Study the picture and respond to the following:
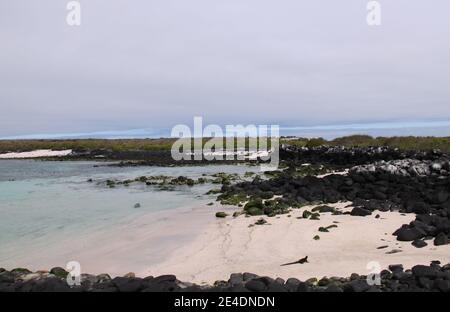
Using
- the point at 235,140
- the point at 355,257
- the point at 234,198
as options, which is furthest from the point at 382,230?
the point at 235,140

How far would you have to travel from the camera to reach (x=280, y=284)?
23.2ft

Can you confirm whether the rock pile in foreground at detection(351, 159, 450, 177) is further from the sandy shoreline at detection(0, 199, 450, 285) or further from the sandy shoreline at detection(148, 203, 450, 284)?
the sandy shoreline at detection(148, 203, 450, 284)

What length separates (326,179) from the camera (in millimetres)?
21844

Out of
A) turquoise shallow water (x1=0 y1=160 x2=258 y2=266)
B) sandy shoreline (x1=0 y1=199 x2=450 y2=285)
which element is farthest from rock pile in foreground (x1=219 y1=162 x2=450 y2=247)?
turquoise shallow water (x1=0 y1=160 x2=258 y2=266)

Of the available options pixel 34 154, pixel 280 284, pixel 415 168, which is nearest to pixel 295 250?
pixel 280 284

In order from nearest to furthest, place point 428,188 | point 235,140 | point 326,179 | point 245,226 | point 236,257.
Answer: point 236,257 < point 245,226 < point 428,188 < point 326,179 < point 235,140

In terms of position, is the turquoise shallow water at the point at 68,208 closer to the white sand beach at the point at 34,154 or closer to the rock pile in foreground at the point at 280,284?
the rock pile in foreground at the point at 280,284

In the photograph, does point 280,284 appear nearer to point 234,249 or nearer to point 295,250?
point 295,250

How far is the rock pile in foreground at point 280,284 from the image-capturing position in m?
6.88

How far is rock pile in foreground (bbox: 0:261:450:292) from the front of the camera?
6879 millimetres

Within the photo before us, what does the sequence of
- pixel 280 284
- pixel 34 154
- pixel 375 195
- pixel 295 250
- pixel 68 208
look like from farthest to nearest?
pixel 34 154
pixel 68 208
pixel 375 195
pixel 295 250
pixel 280 284

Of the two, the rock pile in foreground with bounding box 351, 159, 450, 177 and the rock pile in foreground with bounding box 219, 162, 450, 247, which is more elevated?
the rock pile in foreground with bounding box 351, 159, 450, 177
